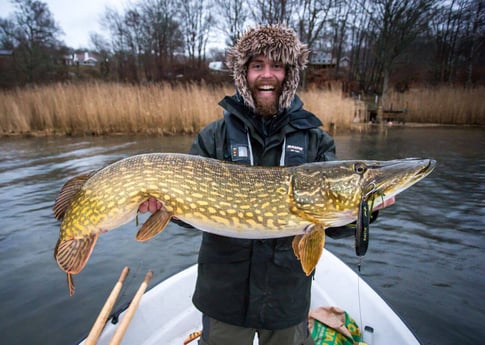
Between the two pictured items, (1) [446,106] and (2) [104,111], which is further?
(1) [446,106]

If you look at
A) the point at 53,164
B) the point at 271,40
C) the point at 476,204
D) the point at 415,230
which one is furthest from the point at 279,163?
the point at 53,164

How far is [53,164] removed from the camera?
21.2 ft

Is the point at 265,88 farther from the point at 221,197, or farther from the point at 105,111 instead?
the point at 105,111

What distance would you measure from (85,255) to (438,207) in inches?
187

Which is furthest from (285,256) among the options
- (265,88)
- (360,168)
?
(265,88)

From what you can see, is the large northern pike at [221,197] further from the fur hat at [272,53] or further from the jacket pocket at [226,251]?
the fur hat at [272,53]

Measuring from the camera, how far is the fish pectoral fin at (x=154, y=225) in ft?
4.49

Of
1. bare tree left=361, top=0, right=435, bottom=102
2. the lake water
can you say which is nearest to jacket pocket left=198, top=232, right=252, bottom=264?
the lake water

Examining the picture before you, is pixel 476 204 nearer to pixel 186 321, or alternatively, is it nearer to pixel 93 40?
pixel 186 321

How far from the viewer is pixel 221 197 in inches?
53.7

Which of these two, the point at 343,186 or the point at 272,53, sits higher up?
the point at 272,53

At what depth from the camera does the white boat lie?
176cm

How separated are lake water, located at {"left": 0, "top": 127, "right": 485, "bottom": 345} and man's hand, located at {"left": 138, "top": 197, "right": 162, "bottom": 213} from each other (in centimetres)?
150

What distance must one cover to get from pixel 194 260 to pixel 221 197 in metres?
2.11
